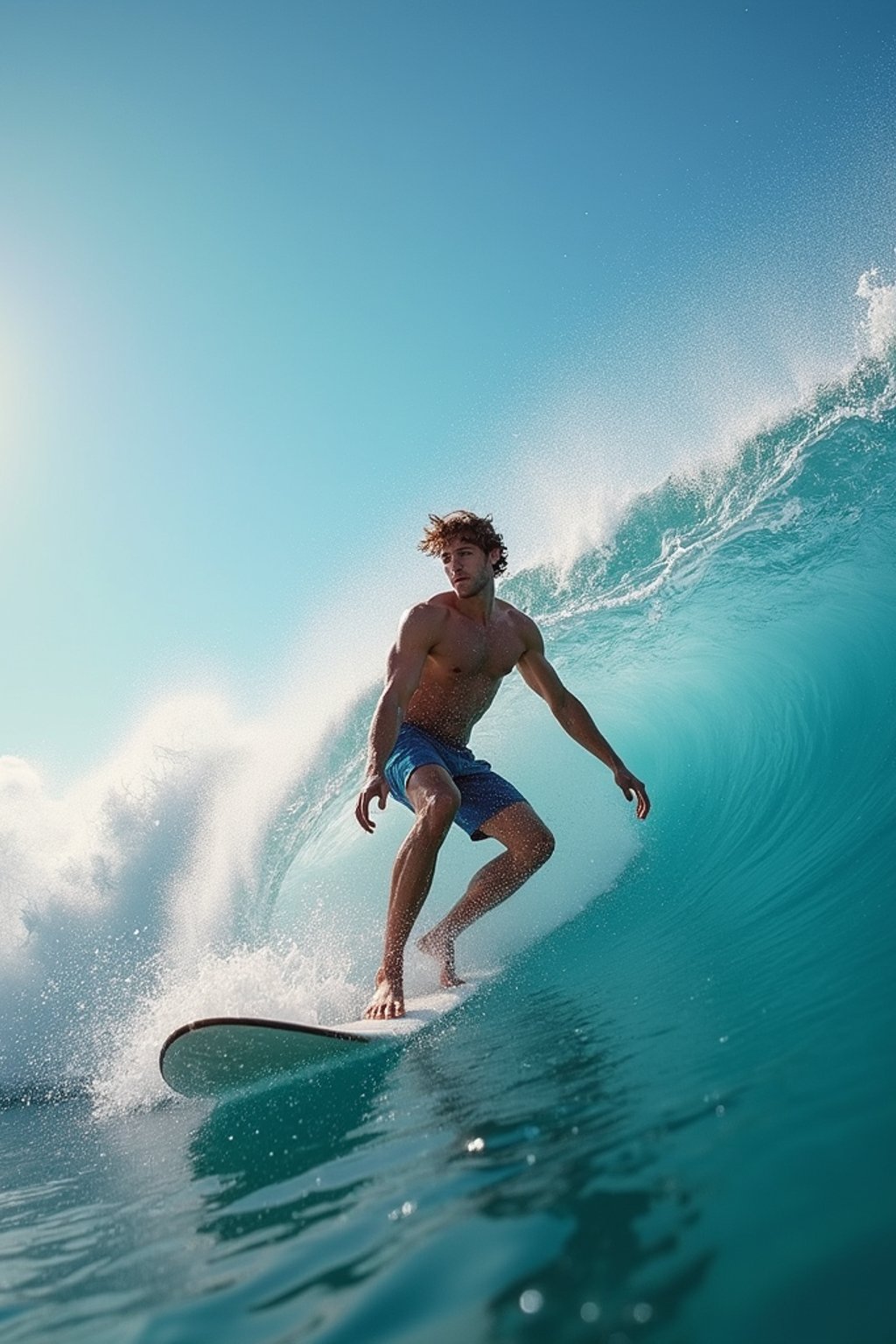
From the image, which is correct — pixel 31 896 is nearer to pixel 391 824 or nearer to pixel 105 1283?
pixel 391 824

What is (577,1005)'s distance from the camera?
3330 millimetres

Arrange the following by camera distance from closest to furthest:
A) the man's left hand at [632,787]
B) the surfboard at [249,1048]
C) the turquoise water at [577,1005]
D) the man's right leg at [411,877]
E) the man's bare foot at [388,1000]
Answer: the turquoise water at [577,1005] → the surfboard at [249,1048] → the man's bare foot at [388,1000] → the man's right leg at [411,877] → the man's left hand at [632,787]

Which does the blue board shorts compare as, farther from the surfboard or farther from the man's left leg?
the surfboard

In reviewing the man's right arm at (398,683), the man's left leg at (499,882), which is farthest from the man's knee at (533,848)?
the man's right arm at (398,683)

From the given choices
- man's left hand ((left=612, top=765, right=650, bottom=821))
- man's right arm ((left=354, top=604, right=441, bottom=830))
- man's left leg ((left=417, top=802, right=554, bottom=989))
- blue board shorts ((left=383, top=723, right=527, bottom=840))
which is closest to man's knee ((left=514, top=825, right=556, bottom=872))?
man's left leg ((left=417, top=802, right=554, bottom=989))

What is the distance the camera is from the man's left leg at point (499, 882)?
4738 mm

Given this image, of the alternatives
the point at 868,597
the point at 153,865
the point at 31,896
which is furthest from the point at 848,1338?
the point at 31,896

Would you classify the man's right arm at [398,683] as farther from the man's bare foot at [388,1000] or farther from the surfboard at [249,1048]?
the surfboard at [249,1048]

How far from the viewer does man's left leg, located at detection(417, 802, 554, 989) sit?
474 centimetres

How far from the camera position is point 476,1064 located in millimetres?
2652

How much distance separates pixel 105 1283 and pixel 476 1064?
1.24 meters

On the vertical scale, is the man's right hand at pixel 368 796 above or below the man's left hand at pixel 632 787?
above

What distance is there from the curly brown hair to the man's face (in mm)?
25

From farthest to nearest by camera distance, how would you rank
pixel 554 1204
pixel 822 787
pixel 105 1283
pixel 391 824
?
pixel 391 824
pixel 822 787
pixel 105 1283
pixel 554 1204
